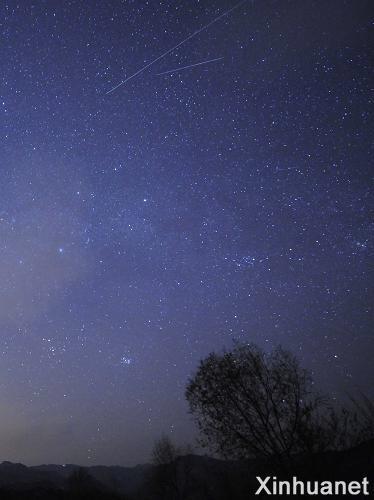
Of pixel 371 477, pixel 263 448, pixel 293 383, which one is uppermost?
pixel 293 383

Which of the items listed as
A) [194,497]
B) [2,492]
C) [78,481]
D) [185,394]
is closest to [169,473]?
[78,481]

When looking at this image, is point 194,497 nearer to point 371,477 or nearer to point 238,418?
point 371,477

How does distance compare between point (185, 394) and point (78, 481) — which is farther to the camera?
point (78, 481)

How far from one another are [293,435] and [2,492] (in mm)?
44005

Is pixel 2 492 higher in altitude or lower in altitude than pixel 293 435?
lower

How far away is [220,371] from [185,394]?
2.73 metres

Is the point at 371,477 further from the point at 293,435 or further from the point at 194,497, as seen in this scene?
the point at 194,497

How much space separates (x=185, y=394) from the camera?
20.9m

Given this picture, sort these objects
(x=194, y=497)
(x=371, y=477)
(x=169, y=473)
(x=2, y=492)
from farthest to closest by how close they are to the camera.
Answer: (x=194, y=497), (x=169, y=473), (x=2, y=492), (x=371, y=477)

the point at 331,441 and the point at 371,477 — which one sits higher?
the point at 331,441

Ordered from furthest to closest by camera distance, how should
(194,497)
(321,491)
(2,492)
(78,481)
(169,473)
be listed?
(194,497) < (78,481) < (169,473) < (2,492) < (321,491)

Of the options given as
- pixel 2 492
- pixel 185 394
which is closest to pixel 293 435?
pixel 185 394

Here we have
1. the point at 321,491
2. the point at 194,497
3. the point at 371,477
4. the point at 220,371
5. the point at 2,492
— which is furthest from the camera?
the point at 194,497

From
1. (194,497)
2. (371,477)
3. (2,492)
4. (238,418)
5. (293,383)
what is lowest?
(194,497)
